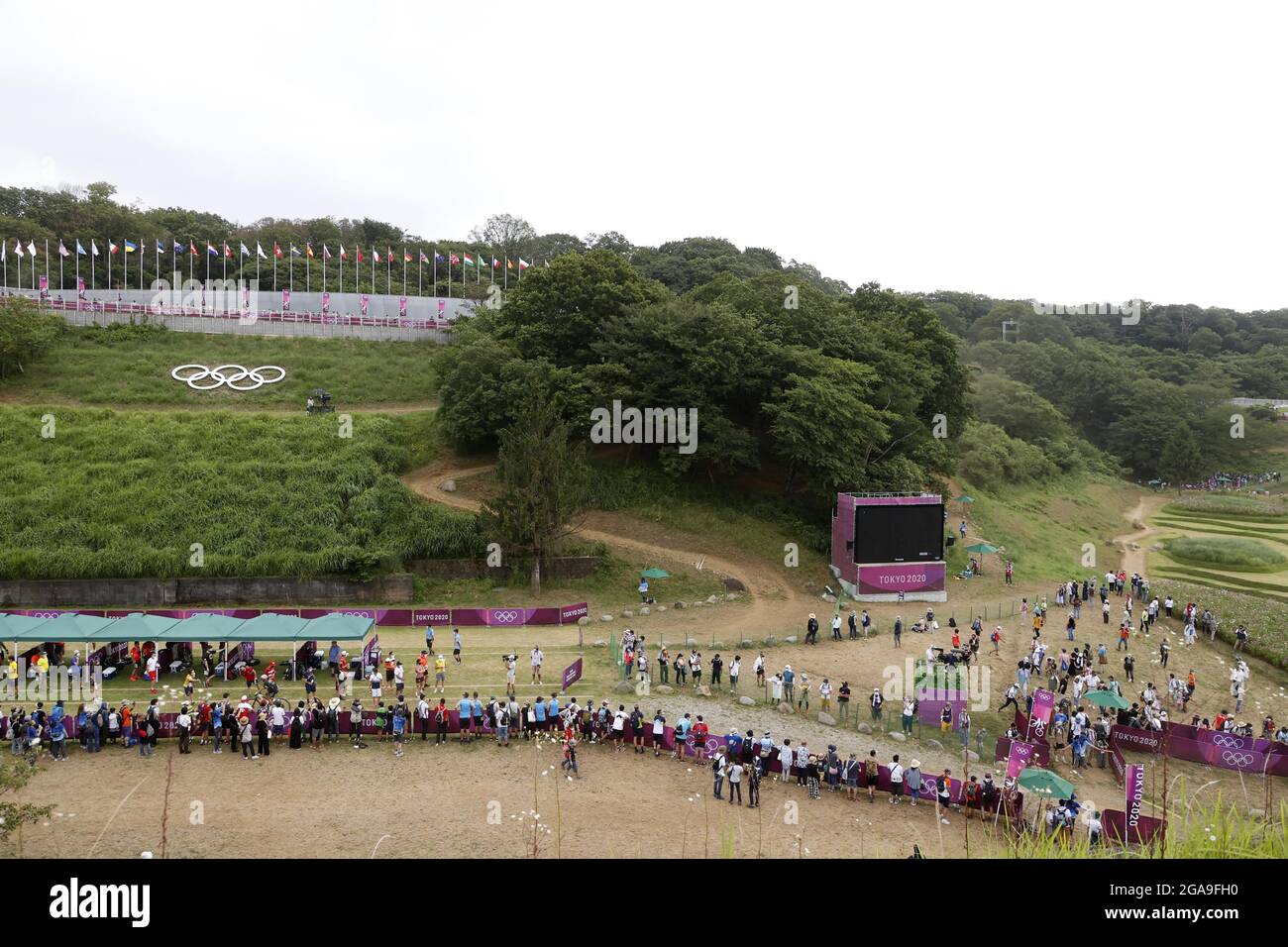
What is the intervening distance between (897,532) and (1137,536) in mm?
33892

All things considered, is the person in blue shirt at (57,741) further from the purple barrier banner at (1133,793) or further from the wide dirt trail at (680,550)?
the purple barrier banner at (1133,793)

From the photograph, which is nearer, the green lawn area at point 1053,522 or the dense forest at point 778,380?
the dense forest at point 778,380

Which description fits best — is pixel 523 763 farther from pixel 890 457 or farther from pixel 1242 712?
pixel 890 457

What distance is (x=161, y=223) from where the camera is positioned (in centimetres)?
8331

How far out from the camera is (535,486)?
1390 inches

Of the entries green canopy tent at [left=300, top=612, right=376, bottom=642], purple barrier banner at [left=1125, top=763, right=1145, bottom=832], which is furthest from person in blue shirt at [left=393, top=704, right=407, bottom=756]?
purple barrier banner at [left=1125, top=763, right=1145, bottom=832]

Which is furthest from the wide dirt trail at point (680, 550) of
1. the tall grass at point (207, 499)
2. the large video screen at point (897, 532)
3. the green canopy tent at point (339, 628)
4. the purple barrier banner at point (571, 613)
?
the green canopy tent at point (339, 628)

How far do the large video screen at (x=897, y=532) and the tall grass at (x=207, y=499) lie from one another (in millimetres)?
17606

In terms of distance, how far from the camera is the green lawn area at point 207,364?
50156 mm

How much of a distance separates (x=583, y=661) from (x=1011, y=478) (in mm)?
52090

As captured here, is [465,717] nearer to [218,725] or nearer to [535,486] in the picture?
[218,725]

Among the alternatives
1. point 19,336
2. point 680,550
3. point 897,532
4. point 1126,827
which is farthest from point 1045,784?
point 19,336

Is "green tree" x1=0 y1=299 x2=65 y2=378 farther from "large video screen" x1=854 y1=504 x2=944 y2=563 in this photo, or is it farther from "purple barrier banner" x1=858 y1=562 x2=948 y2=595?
"purple barrier banner" x1=858 y1=562 x2=948 y2=595

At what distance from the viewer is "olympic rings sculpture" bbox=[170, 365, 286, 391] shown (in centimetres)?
5250
